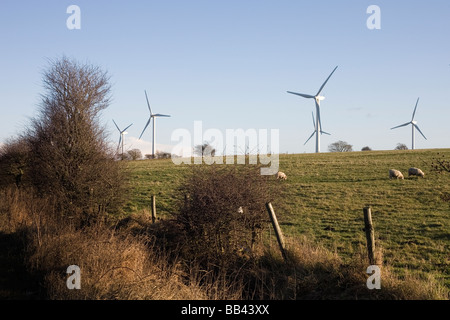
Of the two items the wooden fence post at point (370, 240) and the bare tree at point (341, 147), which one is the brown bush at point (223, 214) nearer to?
the wooden fence post at point (370, 240)

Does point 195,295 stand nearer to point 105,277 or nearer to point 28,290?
point 105,277

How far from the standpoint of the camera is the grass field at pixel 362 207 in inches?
504

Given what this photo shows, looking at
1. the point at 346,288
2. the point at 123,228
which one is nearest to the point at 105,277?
the point at 346,288

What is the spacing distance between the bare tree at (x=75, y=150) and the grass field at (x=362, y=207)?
1.96 meters

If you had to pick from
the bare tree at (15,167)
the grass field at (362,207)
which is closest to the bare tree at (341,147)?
the grass field at (362,207)

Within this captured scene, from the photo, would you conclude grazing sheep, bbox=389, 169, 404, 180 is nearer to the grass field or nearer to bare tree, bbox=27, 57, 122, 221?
the grass field

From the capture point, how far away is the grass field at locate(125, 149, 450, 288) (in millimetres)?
12812

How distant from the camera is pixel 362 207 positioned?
20984mm

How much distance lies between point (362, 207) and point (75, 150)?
13.4 m

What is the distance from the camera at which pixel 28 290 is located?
8.30m

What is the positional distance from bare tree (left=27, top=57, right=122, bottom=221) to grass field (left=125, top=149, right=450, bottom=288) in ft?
6.42
